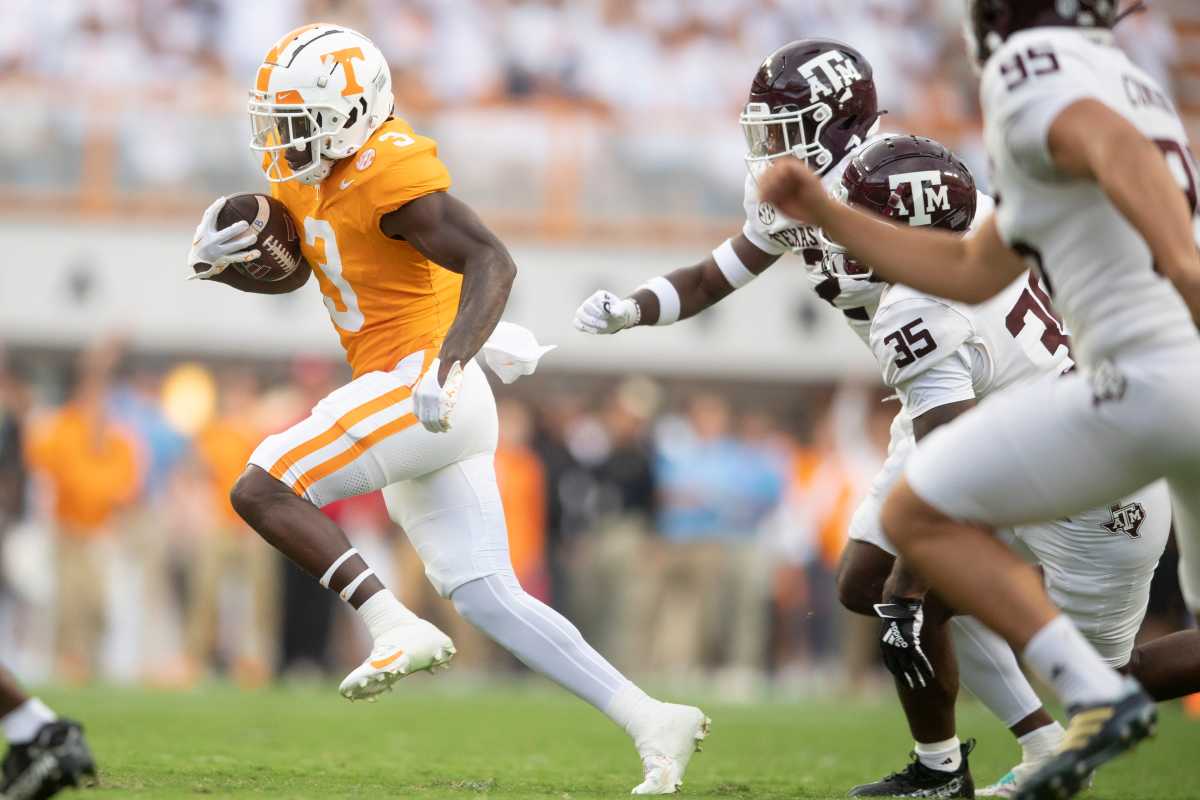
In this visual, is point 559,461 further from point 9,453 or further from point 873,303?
point 873,303

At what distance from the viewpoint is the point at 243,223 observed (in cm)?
491

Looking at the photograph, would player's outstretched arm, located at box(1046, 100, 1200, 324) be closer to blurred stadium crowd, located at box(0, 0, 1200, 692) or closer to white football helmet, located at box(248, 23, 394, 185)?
white football helmet, located at box(248, 23, 394, 185)

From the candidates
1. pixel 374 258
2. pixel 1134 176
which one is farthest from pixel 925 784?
pixel 1134 176

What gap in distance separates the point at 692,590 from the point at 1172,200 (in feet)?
30.0

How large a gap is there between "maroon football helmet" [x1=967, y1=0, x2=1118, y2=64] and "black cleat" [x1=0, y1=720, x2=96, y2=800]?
253cm

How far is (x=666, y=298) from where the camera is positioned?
5.39m

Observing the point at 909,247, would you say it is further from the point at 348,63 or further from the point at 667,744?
the point at 348,63

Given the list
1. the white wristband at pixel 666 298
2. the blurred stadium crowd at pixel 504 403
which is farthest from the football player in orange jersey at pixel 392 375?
the blurred stadium crowd at pixel 504 403

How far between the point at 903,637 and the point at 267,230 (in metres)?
2.23

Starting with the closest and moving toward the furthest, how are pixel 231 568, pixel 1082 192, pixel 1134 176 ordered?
1. pixel 1134 176
2. pixel 1082 192
3. pixel 231 568

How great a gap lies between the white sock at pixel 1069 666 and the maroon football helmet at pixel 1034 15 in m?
1.27

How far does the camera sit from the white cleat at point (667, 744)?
4.64 meters

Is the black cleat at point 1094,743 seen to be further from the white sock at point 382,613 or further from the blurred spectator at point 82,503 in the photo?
the blurred spectator at point 82,503

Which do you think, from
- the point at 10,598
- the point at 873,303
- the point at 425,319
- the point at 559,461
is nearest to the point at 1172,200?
the point at 873,303
